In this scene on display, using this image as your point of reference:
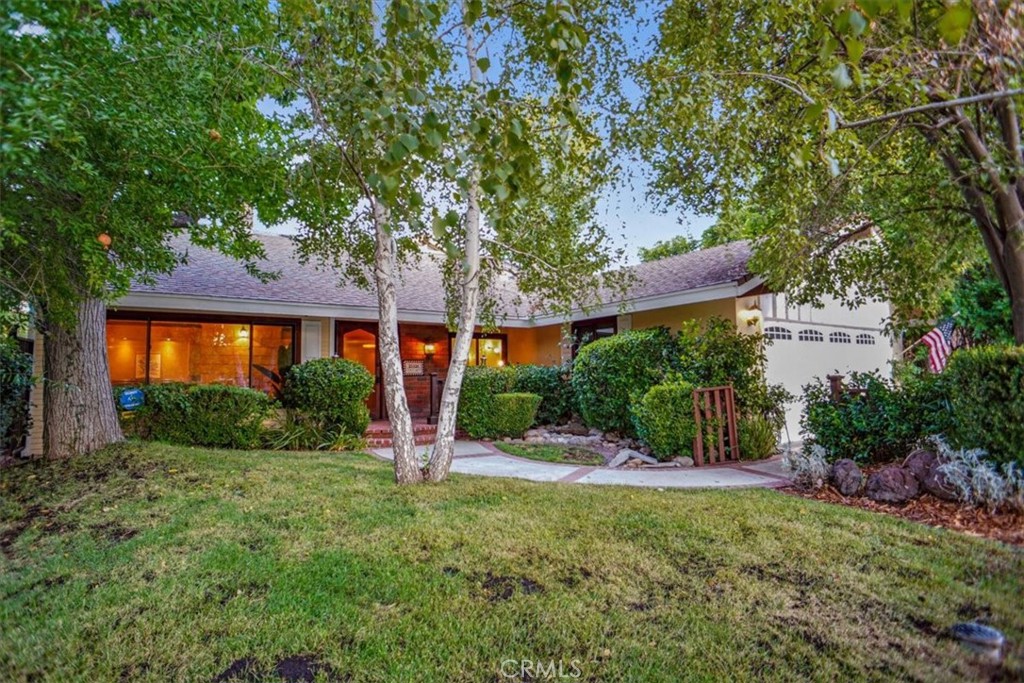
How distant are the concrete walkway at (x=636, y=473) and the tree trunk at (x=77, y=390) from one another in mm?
3702

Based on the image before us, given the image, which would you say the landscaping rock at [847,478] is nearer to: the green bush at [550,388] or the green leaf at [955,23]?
the green leaf at [955,23]

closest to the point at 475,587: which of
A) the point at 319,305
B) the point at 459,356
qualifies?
the point at 459,356

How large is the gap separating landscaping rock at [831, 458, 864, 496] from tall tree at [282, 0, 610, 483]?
346 cm

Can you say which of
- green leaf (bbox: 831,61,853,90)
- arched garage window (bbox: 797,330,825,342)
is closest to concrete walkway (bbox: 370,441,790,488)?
arched garage window (bbox: 797,330,825,342)

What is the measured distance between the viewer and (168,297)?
29.2 ft

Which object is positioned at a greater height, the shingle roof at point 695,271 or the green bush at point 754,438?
the shingle roof at point 695,271

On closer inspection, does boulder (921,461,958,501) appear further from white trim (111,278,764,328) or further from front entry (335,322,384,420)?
front entry (335,322,384,420)

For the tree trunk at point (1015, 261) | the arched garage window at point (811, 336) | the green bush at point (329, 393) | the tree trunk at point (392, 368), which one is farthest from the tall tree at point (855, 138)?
the green bush at point (329, 393)

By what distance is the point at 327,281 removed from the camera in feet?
38.4

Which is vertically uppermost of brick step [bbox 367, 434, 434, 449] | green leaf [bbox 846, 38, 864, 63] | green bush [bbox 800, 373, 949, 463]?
green leaf [bbox 846, 38, 864, 63]

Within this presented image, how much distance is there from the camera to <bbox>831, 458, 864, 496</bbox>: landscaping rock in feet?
17.6

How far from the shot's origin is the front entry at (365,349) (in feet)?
39.8

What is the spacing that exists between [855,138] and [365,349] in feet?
35.1

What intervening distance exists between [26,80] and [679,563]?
187 inches
